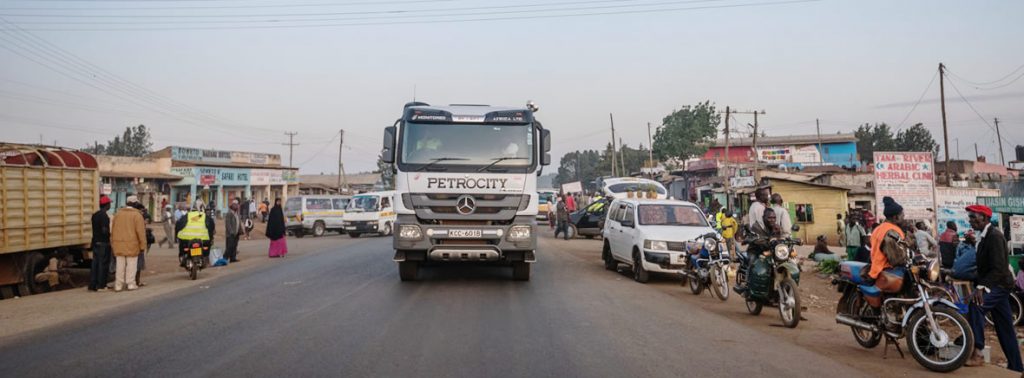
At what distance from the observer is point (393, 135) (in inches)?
425

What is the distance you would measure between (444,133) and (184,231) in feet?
20.3

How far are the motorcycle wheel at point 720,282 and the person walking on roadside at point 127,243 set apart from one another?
386 inches

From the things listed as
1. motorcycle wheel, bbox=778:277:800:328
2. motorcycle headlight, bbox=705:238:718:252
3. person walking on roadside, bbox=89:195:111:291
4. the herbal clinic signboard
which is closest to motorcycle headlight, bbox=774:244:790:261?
motorcycle wheel, bbox=778:277:800:328

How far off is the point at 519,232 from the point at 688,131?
4651cm

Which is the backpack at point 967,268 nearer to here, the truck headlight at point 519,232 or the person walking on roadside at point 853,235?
the truck headlight at point 519,232

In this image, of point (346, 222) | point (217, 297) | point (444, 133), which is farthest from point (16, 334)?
point (346, 222)

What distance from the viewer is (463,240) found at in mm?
10430

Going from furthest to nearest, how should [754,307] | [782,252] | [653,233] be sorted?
1. [653,233]
2. [754,307]
3. [782,252]

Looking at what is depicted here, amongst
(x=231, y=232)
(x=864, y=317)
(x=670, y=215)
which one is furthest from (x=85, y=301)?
(x=864, y=317)

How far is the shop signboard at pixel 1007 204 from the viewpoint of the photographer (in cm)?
1573

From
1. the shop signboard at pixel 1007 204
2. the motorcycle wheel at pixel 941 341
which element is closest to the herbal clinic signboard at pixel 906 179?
the shop signboard at pixel 1007 204

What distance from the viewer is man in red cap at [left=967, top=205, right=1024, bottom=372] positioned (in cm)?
618

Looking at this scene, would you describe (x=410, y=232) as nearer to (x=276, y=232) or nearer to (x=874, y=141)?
(x=276, y=232)

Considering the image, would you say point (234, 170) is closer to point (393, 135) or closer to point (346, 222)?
point (346, 222)
